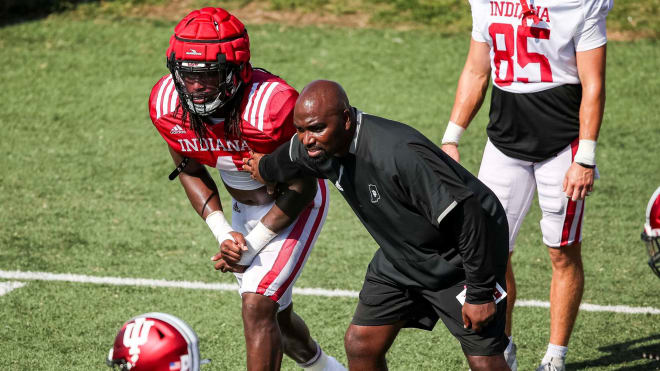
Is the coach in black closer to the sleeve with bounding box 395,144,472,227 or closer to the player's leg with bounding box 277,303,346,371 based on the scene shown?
the sleeve with bounding box 395,144,472,227

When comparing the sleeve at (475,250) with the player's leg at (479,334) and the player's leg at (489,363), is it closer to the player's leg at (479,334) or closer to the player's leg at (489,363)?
the player's leg at (479,334)

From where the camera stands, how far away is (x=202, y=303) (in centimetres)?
601

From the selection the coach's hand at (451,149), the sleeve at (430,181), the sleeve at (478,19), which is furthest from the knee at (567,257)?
the sleeve at (430,181)

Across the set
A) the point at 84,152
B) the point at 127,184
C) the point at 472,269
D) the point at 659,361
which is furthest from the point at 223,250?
the point at 84,152

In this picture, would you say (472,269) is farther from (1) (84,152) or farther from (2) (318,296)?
Answer: (1) (84,152)

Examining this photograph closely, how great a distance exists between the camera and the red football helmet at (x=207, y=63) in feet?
13.5

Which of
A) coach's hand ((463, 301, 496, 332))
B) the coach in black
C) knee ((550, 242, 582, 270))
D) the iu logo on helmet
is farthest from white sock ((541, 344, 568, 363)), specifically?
the iu logo on helmet

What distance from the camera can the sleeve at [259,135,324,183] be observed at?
3.97 meters

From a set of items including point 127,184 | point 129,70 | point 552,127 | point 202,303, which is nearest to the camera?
point 552,127

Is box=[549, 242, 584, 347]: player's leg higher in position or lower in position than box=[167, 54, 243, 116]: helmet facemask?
lower

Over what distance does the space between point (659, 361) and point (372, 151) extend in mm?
2563

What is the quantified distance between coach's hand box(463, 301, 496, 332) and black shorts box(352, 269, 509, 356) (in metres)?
0.11

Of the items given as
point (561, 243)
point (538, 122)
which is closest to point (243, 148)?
point (538, 122)

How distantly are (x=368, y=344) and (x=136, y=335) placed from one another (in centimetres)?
135
